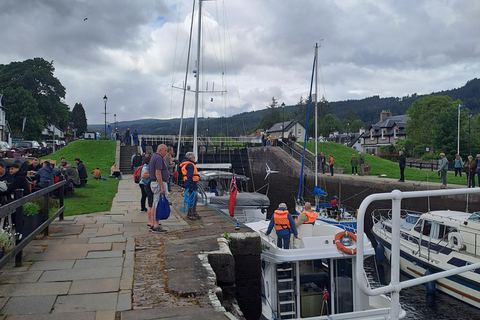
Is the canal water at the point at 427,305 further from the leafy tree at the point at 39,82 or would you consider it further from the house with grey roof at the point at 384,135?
the house with grey roof at the point at 384,135

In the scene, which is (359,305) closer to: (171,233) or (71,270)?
(171,233)

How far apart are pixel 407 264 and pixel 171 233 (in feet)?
27.2

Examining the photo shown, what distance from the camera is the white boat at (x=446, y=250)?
10.4 m

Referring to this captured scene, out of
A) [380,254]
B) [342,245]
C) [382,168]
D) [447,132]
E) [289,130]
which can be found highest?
[289,130]

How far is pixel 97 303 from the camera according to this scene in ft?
14.3

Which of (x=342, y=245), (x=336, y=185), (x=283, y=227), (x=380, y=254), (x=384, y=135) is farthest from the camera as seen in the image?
(x=384, y=135)

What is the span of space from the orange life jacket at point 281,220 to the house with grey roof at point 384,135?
212ft

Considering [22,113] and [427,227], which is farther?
[22,113]

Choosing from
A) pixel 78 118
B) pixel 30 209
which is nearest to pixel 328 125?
pixel 78 118

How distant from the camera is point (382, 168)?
31.9m

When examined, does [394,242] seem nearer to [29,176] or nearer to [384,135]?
[29,176]

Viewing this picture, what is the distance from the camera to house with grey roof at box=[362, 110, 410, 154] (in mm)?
70000

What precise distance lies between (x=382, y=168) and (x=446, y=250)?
21.5 metres

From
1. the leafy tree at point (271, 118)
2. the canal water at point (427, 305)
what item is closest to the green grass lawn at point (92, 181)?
the canal water at point (427, 305)
